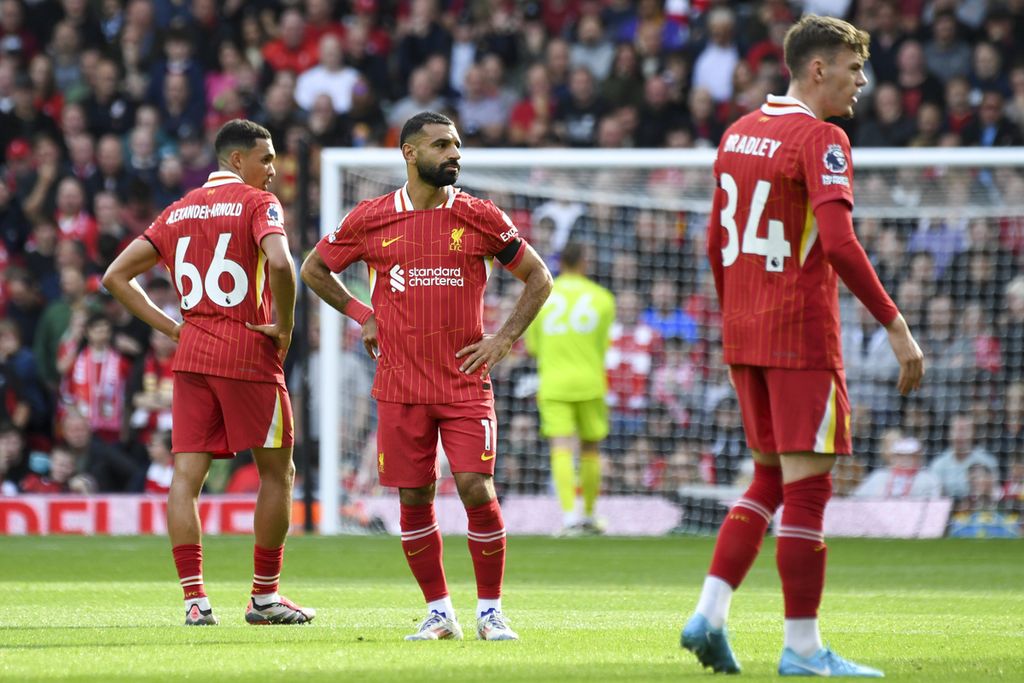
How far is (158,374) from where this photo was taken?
15.5 metres

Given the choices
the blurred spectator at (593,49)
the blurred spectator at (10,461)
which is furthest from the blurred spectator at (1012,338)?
the blurred spectator at (10,461)

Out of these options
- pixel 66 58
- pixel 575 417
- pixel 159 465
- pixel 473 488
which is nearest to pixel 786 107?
pixel 473 488

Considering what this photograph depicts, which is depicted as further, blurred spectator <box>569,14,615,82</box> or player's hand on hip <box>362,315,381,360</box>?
blurred spectator <box>569,14,615,82</box>

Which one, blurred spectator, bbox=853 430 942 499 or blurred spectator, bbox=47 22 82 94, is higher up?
blurred spectator, bbox=47 22 82 94

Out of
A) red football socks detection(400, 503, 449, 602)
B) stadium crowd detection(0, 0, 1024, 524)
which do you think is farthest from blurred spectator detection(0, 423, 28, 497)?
red football socks detection(400, 503, 449, 602)

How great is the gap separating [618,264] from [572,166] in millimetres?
1640

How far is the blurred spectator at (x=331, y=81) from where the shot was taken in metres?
18.1

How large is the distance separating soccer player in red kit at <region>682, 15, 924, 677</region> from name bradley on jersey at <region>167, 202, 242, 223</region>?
257cm

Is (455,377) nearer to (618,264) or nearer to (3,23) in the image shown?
(618,264)

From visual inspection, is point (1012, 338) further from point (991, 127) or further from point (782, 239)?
point (782, 239)

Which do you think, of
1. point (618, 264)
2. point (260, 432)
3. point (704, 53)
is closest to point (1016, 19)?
point (704, 53)

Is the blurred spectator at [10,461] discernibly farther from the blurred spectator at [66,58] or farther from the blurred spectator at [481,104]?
the blurred spectator at [481,104]

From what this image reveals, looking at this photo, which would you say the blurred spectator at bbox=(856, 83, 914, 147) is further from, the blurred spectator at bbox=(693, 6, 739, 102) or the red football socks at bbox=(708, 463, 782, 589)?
the red football socks at bbox=(708, 463, 782, 589)

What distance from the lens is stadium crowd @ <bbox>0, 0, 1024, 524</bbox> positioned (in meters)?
14.9
